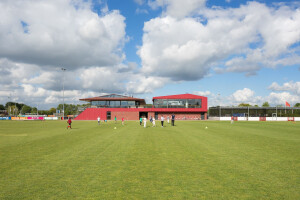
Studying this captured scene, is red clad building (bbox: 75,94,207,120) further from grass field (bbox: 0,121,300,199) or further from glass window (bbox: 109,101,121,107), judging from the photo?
grass field (bbox: 0,121,300,199)

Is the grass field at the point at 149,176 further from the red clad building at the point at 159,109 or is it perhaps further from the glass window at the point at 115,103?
the glass window at the point at 115,103

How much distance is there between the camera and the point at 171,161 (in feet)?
28.4

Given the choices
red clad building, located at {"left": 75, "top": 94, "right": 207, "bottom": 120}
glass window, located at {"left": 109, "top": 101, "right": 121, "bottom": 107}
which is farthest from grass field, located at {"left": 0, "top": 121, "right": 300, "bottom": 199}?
glass window, located at {"left": 109, "top": 101, "right": 121, "bottom": 107}

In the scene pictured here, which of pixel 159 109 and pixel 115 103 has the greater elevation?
pixel 115 103

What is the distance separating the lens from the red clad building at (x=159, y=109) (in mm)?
71000

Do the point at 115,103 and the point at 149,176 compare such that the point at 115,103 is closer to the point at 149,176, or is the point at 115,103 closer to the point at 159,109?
the point at 159,109

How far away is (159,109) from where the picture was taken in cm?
7194

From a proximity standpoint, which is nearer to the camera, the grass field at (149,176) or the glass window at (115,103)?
the grass field at (149,176)

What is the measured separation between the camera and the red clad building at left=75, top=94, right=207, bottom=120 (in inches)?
2795

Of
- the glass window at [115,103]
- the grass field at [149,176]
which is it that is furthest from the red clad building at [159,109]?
the grass field at [149,176]

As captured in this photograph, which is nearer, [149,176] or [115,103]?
[149,176]

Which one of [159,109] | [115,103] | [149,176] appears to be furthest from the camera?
[115,103]

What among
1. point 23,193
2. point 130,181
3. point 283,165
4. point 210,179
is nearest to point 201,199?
point 210,179

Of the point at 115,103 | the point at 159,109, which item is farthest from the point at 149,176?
the point at 115,103
